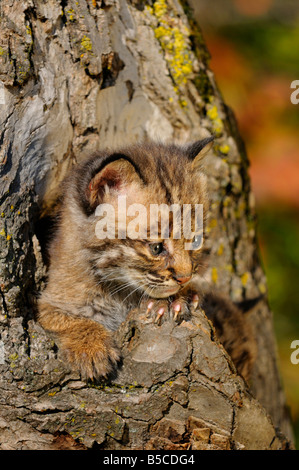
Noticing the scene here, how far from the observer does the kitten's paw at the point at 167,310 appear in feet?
10.1

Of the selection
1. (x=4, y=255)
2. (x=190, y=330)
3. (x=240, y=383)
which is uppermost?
(x=4, y=255)

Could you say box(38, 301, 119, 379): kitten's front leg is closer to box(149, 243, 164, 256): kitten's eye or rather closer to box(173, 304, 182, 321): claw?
box(173, 304, 182, 321): claw

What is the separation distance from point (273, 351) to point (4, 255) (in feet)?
8.25

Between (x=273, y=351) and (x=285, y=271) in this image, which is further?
(x=285, y=271)

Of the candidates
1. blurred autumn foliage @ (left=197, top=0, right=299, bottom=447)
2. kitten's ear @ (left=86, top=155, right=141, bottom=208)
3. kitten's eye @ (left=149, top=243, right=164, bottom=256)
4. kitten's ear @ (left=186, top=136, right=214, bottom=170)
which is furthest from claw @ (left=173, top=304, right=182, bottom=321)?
blurred autumn foliage @ (left=197, top=0, right=299, bottom=447)

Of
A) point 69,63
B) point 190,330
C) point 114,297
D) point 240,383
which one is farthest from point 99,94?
point 240,383

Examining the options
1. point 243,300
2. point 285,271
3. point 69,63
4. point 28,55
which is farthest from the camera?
point 285,271

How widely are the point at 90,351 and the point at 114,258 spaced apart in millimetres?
525

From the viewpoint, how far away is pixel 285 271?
7379mm

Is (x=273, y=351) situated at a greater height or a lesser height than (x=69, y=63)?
lesser

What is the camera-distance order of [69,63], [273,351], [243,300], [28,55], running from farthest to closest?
[273,351], [243,300], [69,63], [28,55]

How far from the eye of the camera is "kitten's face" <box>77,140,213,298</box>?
3102 millimetres

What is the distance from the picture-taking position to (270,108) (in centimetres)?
750
